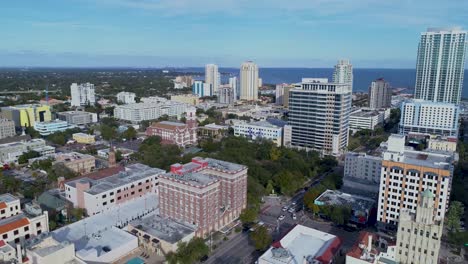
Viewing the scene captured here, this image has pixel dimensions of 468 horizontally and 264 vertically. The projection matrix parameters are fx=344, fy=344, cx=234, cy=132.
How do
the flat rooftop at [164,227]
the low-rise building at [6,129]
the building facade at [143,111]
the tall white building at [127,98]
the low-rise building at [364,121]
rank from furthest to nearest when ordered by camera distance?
the tall white building at [127,98], the building facade at [143,111], the low-rise building at [364,121], the low-rise building at [6,129], the flat rooftop at [164,227]

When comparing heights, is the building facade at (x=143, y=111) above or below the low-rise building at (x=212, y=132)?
above

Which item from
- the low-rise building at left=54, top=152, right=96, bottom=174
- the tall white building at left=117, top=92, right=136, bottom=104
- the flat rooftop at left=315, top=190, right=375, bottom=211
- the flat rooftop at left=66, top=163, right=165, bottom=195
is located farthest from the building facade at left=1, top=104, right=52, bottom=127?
the flat rooftop at left=315, top=190, right=375, bottom=211

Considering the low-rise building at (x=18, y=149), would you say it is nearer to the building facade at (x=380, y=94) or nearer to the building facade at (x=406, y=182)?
the building facade at (x=406, y=182)

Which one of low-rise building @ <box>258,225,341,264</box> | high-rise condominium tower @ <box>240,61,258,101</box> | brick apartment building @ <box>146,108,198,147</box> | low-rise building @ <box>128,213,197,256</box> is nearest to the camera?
low-rise building @ <box>258,225,341,264</box>

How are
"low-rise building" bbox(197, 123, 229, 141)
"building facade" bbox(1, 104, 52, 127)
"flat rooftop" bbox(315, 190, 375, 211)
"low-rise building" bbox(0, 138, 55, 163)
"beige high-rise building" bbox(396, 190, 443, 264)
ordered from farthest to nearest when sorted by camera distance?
"building facade" bbox(1, 104, 52, 127)
"low-rise building" bbox(197, 123, 229, 141)
"low-rise building" bbox(0, 138, 55, 163)
"flat rooftop" bbox(315, 190, 375, 211)
"beige high-rise building" bbox(396, 190, 443, 264)

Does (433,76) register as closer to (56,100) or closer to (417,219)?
(417,219)

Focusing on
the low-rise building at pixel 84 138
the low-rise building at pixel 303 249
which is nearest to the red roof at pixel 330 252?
the low-rise building at pixel 303 249

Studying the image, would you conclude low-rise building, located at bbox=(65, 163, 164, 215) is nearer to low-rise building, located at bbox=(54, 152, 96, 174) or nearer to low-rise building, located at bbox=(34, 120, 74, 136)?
low-rise building, located at bbox=(54, 152, 96, 174)
